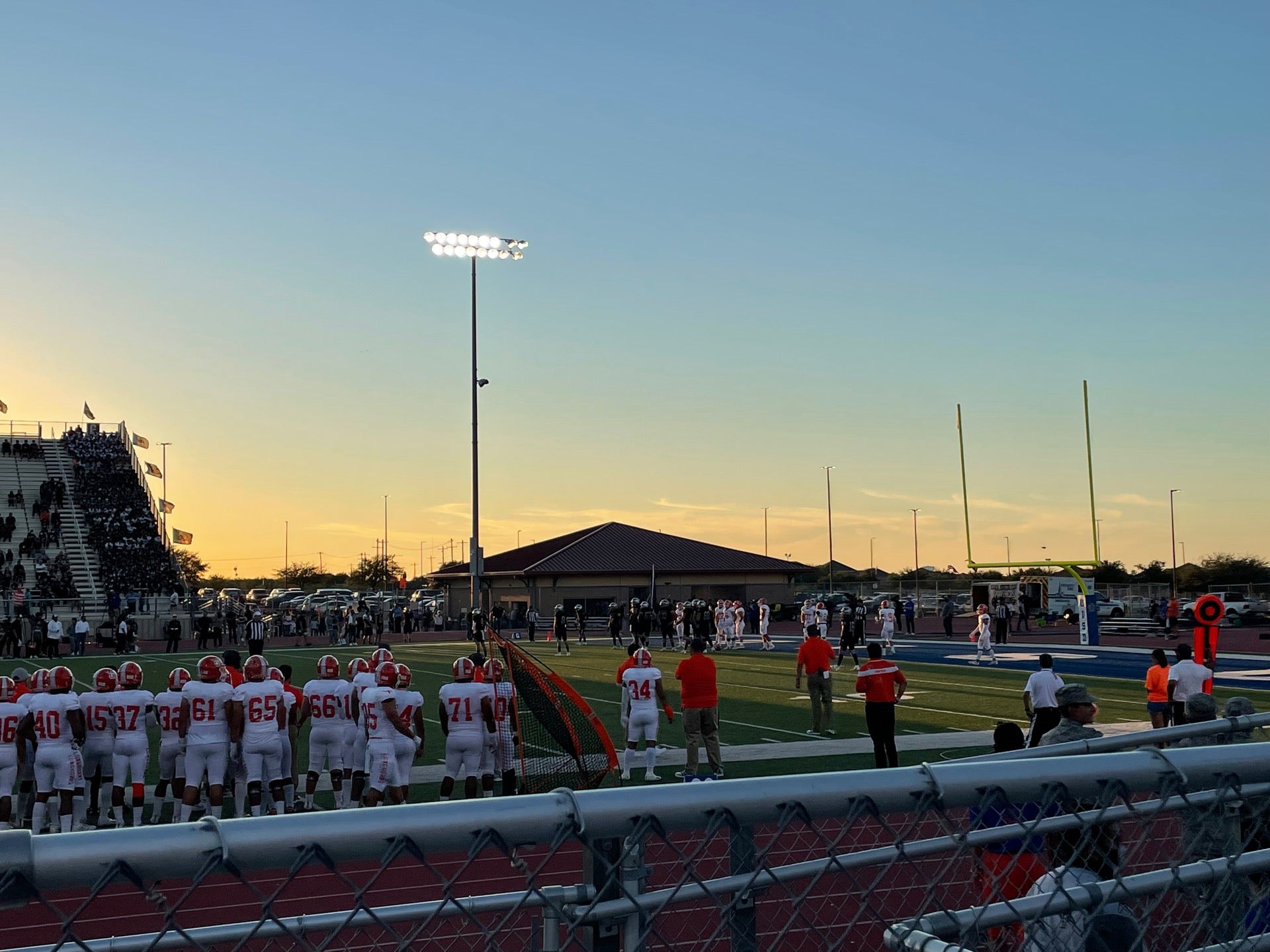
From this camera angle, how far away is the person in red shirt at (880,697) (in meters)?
13.6

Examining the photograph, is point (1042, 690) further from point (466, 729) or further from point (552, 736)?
point (466, 729)

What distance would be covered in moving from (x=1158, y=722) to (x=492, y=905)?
46.3ft

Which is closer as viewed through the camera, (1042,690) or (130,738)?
(130,738)

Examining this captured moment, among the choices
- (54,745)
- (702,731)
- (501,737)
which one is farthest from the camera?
(702,731)

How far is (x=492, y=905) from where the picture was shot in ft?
8.75

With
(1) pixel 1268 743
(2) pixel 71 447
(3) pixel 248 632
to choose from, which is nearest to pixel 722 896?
(1) pixel 1268 743

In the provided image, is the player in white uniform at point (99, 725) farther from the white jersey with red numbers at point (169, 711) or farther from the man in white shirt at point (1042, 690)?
the man in white shirt at point (1042, 690)

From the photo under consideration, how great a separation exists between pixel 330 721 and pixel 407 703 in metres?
1.25

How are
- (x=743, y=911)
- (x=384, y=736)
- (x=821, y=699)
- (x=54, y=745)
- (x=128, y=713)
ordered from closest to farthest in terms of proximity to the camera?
(x=743, y=911)
(x=54, y=745)
(x=384, y=736)
(x=128, y=713)
(x=821, y=699)

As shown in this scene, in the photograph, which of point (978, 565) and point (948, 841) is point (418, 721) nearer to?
point (948, 841)

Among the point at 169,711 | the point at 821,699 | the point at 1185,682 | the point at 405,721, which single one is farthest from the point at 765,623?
the point at 169,711

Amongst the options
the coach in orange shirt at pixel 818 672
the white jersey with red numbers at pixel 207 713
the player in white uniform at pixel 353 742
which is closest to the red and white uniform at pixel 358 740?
the player in white uniform at pixel 353 742

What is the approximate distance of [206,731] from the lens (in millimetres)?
12039

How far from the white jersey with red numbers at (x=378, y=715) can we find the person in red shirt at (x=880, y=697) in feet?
17.1
